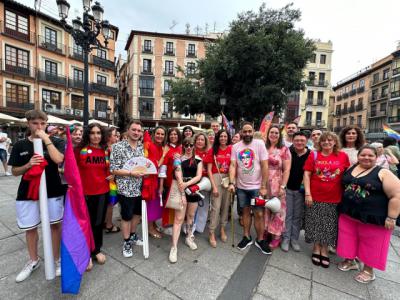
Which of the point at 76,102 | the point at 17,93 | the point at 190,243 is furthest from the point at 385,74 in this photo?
the point at 17,93

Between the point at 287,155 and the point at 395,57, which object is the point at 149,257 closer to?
the point at 287,155

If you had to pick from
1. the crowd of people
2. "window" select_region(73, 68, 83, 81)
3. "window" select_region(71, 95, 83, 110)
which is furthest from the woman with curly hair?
"window" select_region(73, 68, 83, 81)

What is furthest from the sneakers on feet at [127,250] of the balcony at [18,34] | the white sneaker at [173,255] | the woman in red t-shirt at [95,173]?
the balcony at [18,34]

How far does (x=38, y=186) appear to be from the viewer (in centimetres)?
217

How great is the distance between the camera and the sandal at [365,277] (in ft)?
8.14

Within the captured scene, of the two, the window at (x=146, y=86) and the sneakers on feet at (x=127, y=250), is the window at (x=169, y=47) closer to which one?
the window at (x=146, y=86)

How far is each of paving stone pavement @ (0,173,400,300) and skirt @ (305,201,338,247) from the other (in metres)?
0.40

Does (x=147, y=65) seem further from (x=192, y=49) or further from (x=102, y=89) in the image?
(x=102, y=89)

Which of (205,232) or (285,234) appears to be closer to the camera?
(285,234)

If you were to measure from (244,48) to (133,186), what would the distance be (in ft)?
30.5

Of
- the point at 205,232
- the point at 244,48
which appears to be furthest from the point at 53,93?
the point at 205,232

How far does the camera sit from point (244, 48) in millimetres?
9422

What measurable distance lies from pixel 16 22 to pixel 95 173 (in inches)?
1001

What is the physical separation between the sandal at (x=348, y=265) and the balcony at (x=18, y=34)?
2683cm
